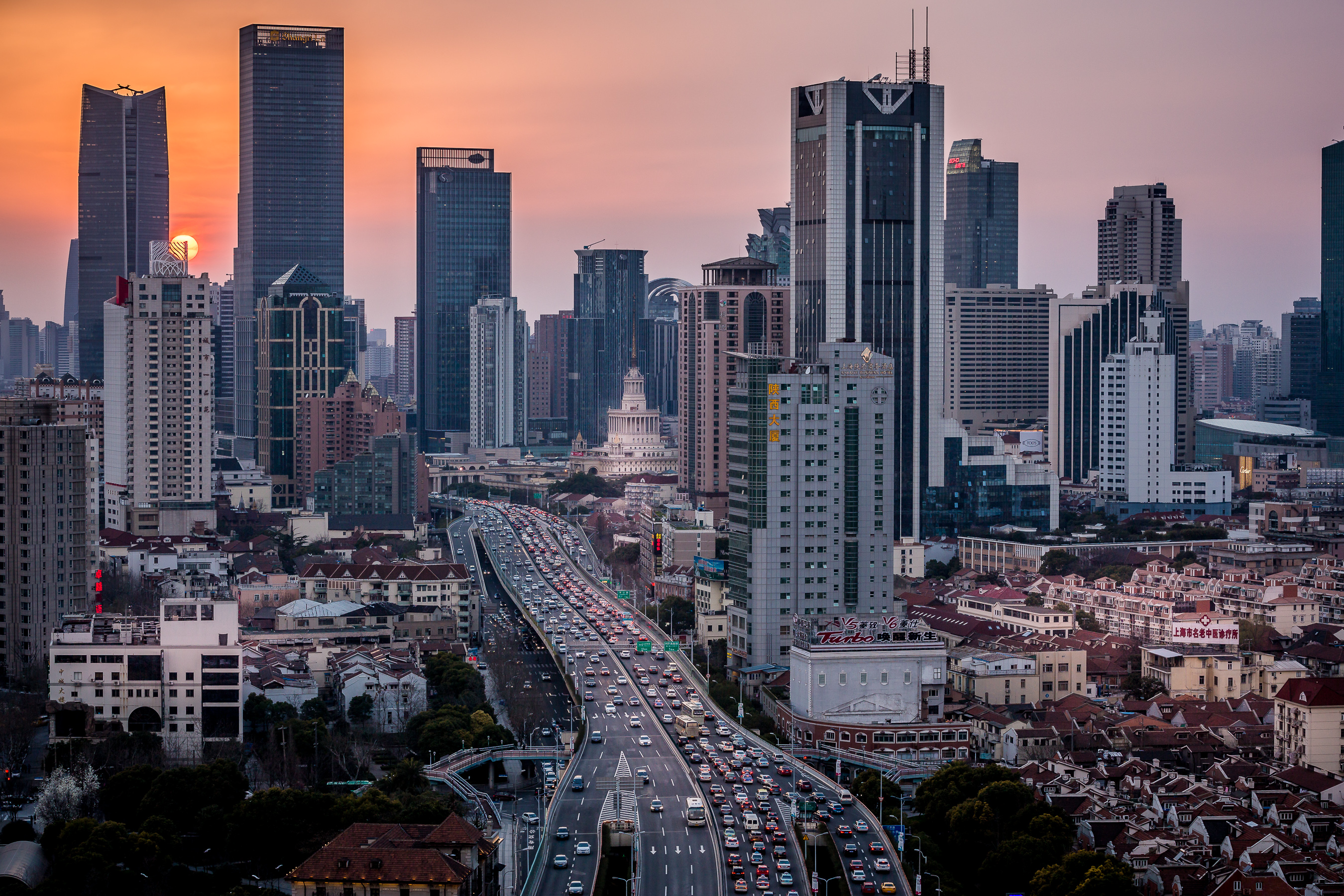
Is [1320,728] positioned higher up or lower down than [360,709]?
lower down

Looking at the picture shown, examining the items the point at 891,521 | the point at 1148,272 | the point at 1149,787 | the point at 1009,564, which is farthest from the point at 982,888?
the point at 1148,272

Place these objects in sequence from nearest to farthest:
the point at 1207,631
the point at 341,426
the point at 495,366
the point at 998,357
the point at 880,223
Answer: the point at 1207,631 → the point at 880,223 → the point at 341,426 → the point at 998,357 → the point at 495,366

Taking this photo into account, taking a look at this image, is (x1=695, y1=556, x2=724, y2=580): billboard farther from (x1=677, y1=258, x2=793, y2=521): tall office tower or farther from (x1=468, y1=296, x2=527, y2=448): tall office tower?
(x1=468, y1=296, x2=527, y2=448): tall office tower

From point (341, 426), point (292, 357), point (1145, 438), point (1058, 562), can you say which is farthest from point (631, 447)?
point (1058, 562)

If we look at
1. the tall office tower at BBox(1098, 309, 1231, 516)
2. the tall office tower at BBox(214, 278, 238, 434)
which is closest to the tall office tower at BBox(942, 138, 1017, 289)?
the tall office tower at BBox(214, 278, 238, 434)

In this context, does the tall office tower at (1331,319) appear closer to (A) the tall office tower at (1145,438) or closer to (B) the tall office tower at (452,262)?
(A) the tall office tower at (1145,438)

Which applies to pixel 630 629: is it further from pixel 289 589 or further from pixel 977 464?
pixel 977 464

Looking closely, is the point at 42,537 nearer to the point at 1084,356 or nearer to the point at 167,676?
the point at 167,676

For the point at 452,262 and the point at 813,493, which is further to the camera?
the point at 452,262
